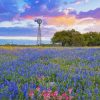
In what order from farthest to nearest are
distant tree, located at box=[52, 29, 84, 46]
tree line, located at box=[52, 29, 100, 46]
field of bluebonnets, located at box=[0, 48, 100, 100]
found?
tree line, located at box=[52, 29, 100, 46], distant tree, located at box=[52, 29, 84, 46], field of bluebonnets, located at box=[0, 48, 100, 100]

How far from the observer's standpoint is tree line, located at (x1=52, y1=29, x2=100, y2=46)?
218 feet

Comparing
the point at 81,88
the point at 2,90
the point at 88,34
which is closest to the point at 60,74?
the point at 81,88

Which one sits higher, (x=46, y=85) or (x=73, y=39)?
(x=73, y=39)

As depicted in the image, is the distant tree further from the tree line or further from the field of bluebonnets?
the field of bluebonnets

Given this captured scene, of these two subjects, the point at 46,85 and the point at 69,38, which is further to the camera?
the point at 69,38

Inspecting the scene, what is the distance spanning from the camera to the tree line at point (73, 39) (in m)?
66.4

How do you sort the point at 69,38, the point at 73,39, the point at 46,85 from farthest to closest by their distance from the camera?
the point at 69,38 → the point at 73,39 → the point at 46,85

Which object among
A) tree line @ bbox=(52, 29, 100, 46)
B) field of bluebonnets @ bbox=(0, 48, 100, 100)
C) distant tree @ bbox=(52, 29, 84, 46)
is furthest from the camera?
tree line @ bbox=(52, 29, 100, 46)

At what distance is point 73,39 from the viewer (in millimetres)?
67312

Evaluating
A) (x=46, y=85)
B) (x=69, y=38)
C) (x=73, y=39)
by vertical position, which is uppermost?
(x=69, y=38)

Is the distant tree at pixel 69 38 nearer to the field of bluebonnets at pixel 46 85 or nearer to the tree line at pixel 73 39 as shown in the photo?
the tree line at pixel 73 39

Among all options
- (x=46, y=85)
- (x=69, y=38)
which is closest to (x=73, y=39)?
(x=69, y=38)

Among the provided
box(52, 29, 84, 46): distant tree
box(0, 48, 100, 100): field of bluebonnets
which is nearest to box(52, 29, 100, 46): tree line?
box(52, 29, 84, 46): distant tree

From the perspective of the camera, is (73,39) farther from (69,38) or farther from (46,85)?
(46,85)
